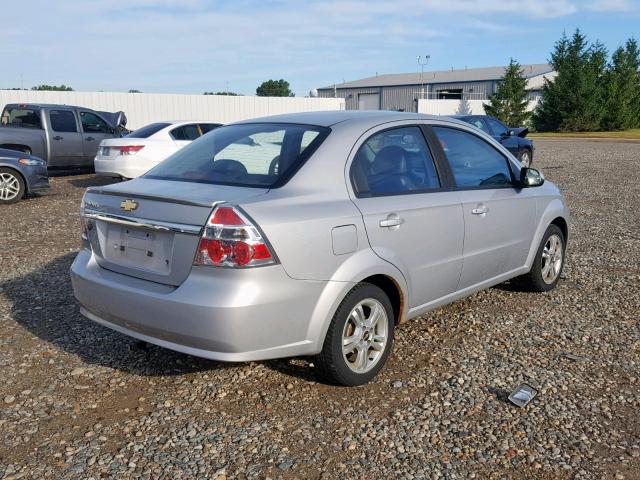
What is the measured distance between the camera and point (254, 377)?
4.06 meters

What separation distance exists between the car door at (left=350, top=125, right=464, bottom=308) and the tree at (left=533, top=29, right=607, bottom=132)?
153ft

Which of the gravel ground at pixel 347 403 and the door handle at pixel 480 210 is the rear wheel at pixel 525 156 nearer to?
the gravel ground at pixel 347 403

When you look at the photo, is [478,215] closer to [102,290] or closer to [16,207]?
[102,290]

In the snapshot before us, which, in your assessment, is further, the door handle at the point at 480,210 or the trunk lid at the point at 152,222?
the door handle at the point at 480,210

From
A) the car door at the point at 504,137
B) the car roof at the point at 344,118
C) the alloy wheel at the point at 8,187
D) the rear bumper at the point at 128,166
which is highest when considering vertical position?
the car roof at the point at 344,118

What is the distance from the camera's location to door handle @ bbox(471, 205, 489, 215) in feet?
15.3

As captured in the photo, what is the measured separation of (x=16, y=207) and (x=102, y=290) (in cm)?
837

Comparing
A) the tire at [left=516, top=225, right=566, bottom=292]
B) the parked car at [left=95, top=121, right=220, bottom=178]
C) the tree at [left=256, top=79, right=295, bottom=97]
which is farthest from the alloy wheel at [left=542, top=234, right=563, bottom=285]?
the tree at [left=256, top=79, right=295, bottom=97]

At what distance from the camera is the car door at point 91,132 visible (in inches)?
599

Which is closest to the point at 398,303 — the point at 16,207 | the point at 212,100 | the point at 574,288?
the point at 574,288

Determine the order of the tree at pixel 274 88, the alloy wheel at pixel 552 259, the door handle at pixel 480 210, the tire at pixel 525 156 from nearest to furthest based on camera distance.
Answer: the door handle at pixel 480 210
the alloy wheel at pixel 552 259
the tire at pixel 525 156
the tree at pixel 274 88

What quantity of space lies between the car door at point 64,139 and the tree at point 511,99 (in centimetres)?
3666

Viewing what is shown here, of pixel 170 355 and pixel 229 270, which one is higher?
pixel 229 270

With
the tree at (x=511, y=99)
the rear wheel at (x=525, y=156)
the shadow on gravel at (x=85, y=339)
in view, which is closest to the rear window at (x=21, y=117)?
the shadow on gravel at (x=85, y=339)
